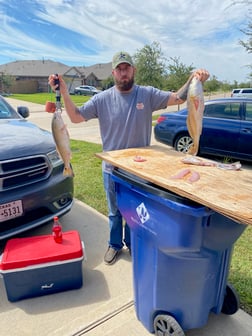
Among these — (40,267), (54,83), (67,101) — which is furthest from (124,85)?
(40,267)

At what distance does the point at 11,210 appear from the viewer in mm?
2439

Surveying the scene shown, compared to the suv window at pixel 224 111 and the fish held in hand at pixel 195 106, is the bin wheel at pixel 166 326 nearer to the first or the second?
the fish held in hand at pixel 195 106

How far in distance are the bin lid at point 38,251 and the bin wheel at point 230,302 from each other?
114 cm

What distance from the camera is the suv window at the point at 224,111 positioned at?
588 cm

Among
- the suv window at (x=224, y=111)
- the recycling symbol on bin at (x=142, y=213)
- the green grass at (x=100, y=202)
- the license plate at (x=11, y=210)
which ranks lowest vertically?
the green grass at (x=100, y=202)

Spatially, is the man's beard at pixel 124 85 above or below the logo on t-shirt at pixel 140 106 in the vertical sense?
above

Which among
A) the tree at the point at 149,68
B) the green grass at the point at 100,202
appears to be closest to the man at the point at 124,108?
the green grass at the point at 100,202

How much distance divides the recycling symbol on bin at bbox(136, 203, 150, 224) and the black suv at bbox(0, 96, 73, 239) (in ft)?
4.25

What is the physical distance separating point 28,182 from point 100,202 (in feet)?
5.00

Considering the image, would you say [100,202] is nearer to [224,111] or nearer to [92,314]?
[92,314]

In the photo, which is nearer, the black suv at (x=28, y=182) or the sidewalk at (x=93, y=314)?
the sidewalk at (x=93, y=314)

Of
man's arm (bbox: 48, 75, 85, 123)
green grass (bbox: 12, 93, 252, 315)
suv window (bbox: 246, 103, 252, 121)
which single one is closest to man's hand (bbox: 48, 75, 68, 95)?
man's arm (bbox: 48, 75, 85, 123)

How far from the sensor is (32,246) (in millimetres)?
2273

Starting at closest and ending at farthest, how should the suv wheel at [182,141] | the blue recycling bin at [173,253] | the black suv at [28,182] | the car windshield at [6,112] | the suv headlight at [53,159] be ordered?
1. the blue recycling bin at [173,253]
2. the black suv at [28,182]
3. the suv headlight at [53,159]
4. the car windshield at [6,112]
5. the suv wheel at [182,141]
